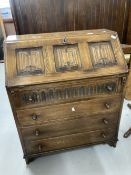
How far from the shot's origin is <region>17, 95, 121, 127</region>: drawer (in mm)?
1356

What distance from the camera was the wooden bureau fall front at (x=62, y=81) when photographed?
1.22 metres

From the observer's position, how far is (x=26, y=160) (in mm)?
1658

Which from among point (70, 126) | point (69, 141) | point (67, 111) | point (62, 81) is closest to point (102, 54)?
point (62, 81)

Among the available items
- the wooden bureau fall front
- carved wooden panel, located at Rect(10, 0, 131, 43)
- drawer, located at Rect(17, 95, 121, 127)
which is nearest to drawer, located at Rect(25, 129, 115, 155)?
the wooden bureau fall front

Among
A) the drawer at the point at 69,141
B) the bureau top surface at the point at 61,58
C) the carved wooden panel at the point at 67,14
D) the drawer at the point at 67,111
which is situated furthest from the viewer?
the carved wooden panel at the point at 67,14

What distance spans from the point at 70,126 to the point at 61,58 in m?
0.59

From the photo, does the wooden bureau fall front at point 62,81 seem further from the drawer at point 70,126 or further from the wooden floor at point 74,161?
the wooden floor at point 74,161

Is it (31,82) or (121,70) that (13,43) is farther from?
(121,70)

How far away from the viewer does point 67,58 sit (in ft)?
4.20

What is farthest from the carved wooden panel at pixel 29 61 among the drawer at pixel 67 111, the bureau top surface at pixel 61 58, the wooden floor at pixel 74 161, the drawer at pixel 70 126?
the wooden floor at pixel 74 161

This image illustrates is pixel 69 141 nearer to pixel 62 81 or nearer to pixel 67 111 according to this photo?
pixel 67 111

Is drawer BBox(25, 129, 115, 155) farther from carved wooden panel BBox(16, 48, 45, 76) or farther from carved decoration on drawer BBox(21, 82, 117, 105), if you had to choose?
carved wooden panel BBox(16, 48, 45, 76)

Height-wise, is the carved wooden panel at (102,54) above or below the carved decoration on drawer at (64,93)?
above

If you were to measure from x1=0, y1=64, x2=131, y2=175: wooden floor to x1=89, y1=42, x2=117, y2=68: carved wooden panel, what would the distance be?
3.10ft
